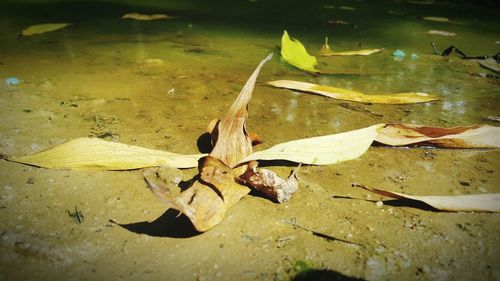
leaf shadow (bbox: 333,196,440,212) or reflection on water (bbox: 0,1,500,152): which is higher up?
reflection on water (bbox: 0,1,500,152)

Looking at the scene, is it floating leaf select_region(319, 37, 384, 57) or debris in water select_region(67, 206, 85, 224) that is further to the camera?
floating leaf select_region(319, 37, 384, 57)

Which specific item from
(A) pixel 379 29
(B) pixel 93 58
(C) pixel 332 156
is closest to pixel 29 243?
(C) pixel 332 156

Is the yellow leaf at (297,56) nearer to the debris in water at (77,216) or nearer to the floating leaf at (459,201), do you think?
the floating leaf at (459,201)

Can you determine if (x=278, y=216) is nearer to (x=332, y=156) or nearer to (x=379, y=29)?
(x=332, y=156)

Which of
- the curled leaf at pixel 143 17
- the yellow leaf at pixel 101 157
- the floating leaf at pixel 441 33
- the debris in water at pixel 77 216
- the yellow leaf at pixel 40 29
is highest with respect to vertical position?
the curled leaf at pixel 143 17

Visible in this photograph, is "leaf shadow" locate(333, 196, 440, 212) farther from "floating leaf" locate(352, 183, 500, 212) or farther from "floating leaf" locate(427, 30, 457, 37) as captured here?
"floating leaf" locate(427, 30, 457, 37)

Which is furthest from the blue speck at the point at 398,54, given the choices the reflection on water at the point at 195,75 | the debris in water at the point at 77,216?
the debris in water at the point at 77,216

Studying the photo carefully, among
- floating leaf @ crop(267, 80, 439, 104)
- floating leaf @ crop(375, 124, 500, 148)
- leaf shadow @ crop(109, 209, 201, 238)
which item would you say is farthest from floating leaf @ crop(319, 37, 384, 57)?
leaf shadow @ crop(109, 209, 201, 238)
